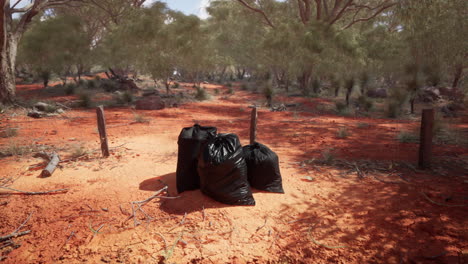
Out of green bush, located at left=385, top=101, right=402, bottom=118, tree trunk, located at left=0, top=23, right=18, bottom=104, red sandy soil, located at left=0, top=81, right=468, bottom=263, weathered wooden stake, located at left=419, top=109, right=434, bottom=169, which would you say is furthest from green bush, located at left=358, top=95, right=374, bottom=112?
tree trunk, located at left=0, top=23, right=18, bottom=104

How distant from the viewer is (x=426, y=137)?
4434 mm

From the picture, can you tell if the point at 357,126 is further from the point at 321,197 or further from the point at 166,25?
the point at 166,25

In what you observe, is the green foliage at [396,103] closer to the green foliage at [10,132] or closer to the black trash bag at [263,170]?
the black trash bag at [263,170]

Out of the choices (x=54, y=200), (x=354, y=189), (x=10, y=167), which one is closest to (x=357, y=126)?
(x=354, y=189)

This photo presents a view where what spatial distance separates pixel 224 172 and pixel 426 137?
370 cm

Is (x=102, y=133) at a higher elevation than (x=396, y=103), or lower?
lower

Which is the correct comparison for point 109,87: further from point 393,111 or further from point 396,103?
point 396,103

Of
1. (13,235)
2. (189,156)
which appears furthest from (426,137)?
(13,235)

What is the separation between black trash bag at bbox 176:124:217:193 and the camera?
11.7 ft

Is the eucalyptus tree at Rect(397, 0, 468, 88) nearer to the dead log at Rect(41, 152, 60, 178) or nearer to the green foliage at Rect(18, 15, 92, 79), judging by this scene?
the dead log at Rect(41, 152, 60, 178)

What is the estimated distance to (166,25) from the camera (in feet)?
56.9

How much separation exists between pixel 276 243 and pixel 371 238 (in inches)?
40.1

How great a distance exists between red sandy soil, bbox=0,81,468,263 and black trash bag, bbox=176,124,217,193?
17 centimetres

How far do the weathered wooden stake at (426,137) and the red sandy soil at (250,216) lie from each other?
19cm
